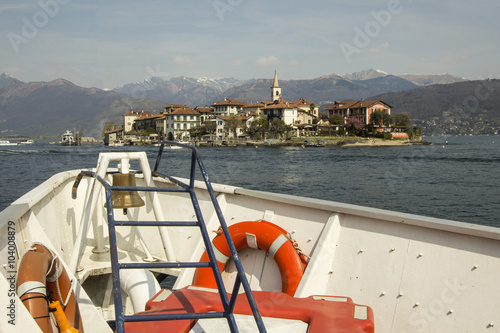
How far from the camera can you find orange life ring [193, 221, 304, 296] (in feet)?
12.5

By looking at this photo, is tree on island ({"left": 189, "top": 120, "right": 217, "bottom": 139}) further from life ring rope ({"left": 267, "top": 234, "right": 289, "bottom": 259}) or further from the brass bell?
life ring rope ({"left": 267, "top": 234, "right": 289, "bottom": 259})

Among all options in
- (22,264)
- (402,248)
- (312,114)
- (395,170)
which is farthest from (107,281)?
(312,114)

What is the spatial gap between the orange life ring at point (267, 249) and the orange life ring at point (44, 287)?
112 cm

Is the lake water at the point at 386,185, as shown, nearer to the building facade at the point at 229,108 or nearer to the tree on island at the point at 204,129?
the tree on island at the point at 204,129

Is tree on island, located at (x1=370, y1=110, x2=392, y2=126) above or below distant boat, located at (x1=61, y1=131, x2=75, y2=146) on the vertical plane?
above

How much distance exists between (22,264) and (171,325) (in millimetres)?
1113

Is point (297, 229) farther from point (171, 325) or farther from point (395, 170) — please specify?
point (395, 170)

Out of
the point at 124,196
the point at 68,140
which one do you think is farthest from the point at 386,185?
the point at 68,140

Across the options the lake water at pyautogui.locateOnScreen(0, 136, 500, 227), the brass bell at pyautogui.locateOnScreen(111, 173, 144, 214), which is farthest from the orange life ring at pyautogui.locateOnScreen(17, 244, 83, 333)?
the lake water at pyautogui.locateOnScreen(0, 136, 500, 227)

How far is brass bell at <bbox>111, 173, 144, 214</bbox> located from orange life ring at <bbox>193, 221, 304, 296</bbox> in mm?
1252

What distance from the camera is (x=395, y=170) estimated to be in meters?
45.6

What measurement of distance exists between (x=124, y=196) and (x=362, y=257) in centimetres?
272

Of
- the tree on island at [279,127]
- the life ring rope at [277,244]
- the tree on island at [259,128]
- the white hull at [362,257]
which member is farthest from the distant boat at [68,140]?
the life ring rope at [277,244]

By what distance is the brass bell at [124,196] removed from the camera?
191 inches
